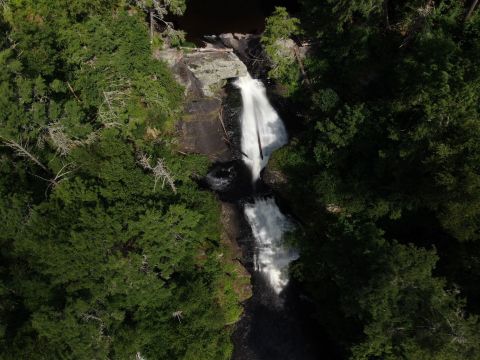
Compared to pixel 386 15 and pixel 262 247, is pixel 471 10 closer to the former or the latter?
pixel 386 15

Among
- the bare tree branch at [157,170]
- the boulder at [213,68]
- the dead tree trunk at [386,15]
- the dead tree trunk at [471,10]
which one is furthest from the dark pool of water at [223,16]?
the dead tree trunk at [471,10]

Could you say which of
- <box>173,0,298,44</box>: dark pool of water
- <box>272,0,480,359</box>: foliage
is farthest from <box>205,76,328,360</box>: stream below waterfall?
<box>173,0,298,44</box>: dark pool of water

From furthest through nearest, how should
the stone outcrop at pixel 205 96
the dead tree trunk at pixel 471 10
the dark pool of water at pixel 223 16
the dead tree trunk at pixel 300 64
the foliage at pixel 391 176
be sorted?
1. the dark pool of water at pixel 223 16
2. the stone outcrop at pixel 205 96
3. the dead tree trunk at pixel 300 64
4. the dead tree trunk at pixel 471 10
5. the foliage at pixel 391 176

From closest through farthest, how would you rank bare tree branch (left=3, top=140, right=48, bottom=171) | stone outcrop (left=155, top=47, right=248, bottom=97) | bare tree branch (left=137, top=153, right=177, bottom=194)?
bare tree branch (left=3, top=140, right=48, bottom=171), bare tree branch (left=137, top=153, right=177, bottom=194), stone outcrop (left=155, top=47, right=248, bottom=97)

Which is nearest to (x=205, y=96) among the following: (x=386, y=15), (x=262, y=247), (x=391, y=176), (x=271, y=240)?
(x=271, y=240)

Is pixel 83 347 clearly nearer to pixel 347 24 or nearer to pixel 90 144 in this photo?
pixel 90 144

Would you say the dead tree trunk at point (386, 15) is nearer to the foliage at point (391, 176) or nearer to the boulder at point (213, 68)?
the foliage at point (391, 176)

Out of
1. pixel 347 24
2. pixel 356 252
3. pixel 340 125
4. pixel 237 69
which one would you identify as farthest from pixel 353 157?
pixel 237 69

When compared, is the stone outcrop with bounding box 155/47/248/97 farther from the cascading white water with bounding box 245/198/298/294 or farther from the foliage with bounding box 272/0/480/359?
the cascading white water with bounding box 245/198/298/294

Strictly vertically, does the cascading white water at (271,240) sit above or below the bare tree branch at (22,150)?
below
